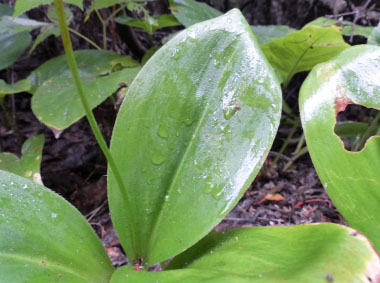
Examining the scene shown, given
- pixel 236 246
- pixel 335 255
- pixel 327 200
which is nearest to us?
pixel 335 255

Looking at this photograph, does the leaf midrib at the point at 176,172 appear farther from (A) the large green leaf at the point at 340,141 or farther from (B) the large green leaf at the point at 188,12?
(B) the large green leaf at the point at 188,12

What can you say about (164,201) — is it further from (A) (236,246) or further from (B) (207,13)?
(B) (207,13)

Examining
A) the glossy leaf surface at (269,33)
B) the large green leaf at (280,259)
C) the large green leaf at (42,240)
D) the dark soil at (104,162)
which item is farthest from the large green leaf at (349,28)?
the large green leaf at (42,240)

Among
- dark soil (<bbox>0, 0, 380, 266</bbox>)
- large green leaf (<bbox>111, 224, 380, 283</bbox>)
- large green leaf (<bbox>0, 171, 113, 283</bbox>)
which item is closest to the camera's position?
large green leaf (<bbox>111, 224, 380, 283</bbox>)

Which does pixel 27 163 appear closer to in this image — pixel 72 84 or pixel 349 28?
pixel 72 84

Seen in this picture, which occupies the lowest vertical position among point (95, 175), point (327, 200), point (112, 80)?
point (95, 175)

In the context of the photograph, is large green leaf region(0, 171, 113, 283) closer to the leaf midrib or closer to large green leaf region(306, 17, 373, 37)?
the leaf midrib

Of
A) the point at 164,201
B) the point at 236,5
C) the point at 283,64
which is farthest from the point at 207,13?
the point at 164,201

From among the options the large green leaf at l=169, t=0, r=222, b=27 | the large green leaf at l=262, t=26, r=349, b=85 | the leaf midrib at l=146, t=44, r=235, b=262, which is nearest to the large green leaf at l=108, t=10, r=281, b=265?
the leaf midrib at l=146, t=44, r=235, b=262
